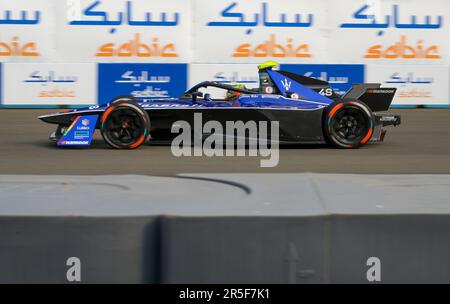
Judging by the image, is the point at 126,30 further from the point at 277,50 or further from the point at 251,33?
the point at 277,50

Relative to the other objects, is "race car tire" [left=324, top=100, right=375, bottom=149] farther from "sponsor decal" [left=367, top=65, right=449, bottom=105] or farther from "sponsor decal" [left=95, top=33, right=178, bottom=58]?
"sponsor decal" [left=95, top=33, right=178, bottom=58]

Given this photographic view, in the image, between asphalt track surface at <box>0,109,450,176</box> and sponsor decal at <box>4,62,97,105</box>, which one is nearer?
asphalt track surface at <box>0,109,450,176</box>

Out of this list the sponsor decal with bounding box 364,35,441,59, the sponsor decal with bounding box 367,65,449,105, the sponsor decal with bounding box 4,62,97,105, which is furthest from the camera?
the sponsor decal with bounding box 364,35,441,59

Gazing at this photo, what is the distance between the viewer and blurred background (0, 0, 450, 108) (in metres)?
18.4

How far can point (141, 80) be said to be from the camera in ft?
60.4

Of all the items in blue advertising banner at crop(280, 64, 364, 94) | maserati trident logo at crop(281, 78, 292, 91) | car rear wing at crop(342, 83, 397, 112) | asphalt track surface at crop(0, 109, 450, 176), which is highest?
blue advertising banner at crop(280, 64, 364, 94)

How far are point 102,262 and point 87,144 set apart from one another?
18.8 feet

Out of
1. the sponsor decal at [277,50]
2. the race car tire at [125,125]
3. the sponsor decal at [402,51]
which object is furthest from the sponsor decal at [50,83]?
the race car tire at [125,125]

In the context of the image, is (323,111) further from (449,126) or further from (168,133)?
(449,126)

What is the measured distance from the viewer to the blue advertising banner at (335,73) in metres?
19.0

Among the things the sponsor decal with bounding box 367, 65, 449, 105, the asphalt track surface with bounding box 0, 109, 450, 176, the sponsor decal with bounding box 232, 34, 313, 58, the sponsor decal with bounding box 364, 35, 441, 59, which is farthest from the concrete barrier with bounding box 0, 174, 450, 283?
the sponsor decal with bounding box 364, 35, 441, 59

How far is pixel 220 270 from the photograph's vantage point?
3.81 m

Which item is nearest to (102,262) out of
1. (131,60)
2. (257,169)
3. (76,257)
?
(76,257)

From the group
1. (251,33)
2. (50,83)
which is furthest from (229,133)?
(251,33)
